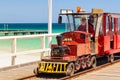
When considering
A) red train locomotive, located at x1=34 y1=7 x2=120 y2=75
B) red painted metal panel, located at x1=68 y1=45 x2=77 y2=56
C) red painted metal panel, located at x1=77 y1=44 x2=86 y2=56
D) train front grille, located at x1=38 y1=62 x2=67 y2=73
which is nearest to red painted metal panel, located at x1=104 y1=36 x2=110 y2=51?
red train locomotive, located at x1=34 y1=7 x2=120 y2=75

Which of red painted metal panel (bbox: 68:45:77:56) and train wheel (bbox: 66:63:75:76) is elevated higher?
red painted metal panel (bbox: 68:45:77:56)

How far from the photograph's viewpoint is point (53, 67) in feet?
45.8

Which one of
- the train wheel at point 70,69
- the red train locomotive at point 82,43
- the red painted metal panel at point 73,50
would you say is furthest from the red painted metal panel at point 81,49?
the train wheel at point 70,69

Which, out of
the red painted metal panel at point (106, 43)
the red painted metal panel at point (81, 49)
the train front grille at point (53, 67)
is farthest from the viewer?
the red painted metal panel at point (106, 43)

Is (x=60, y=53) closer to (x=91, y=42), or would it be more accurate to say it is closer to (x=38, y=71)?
(x=38, y=71)

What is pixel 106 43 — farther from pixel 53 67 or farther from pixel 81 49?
pixel 53 67

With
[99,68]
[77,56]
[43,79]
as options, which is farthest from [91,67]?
[43,79]

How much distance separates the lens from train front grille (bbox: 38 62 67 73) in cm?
1391

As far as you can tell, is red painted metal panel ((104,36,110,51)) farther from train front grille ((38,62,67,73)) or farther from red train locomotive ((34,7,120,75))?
train front grille ((38,62,67,73))

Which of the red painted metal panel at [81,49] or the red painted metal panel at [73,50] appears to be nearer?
the red painted metal panel at [73,50]

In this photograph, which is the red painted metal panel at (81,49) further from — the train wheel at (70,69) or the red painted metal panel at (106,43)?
the red painted metal panel at (106,43)

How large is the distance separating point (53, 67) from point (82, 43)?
66.5 inches

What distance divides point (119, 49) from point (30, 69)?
15.2 feet

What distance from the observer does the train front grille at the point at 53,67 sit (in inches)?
548
